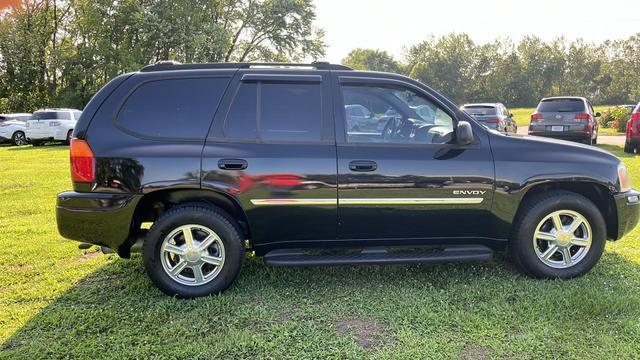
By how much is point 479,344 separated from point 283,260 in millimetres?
1535

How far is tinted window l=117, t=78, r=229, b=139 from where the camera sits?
12.7 ft

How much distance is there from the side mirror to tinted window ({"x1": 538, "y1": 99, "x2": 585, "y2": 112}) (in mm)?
11973

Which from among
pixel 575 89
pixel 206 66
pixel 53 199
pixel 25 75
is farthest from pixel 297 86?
pixel 575 89

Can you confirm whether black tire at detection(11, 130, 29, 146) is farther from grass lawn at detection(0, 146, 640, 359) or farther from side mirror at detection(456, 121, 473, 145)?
side mirror at detection(456, 121, 473, 145)

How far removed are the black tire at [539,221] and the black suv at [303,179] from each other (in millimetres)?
12

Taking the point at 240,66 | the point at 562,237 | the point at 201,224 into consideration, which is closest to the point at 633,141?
the point at 562,237

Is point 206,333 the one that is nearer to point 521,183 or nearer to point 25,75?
point 521,183

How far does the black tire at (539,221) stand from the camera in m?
4.07

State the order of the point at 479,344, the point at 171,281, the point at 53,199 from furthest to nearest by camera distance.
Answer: the point at 53,199
the point at 171,281
the point at 479,344

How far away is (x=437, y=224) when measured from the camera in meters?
4.00

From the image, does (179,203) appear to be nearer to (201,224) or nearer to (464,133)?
(201,224)

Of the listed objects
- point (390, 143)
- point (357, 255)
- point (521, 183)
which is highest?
point (390, 143)

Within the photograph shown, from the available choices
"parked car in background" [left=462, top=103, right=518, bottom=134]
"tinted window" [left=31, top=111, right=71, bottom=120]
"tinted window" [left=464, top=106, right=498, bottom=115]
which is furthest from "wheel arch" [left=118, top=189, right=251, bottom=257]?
"tinted window" [left=31, top=111, right=71, bottom=120]

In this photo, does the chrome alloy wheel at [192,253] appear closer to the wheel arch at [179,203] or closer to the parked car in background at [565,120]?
the wheel arch at [179,203]
